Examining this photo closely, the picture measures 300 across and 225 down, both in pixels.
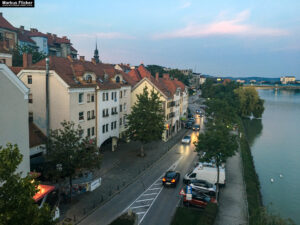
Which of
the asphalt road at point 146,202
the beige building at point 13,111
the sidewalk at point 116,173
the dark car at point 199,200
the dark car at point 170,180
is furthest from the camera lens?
the dark car at point 170,180

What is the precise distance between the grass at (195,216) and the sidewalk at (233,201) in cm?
125

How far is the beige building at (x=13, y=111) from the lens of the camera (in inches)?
746

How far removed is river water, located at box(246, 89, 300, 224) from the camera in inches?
1140

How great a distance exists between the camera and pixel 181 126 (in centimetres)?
6550

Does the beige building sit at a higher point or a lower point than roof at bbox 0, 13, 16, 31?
lower

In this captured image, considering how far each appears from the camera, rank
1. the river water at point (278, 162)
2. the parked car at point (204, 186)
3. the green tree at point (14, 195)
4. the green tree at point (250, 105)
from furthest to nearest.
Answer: the green tree at point (250, 105) → the river water at point (278, 162) → the parked car at point (204, 186) → the green tree at point (14, 195)

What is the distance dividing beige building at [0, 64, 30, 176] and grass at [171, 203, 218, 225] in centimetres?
1346

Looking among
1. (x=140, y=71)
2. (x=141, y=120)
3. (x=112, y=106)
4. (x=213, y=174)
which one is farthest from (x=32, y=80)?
(x=140, y=71)

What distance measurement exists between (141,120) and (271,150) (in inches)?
1142

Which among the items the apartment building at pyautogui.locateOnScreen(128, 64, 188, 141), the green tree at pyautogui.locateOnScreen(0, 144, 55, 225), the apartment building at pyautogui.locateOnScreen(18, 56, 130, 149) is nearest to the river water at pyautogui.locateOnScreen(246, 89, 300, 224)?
the apartment building at pyautogui.locateOnScreen(128, 64, 188, 141)

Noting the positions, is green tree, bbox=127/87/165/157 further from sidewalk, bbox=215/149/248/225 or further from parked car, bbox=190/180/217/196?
parked car, bbox=190/180/217/196

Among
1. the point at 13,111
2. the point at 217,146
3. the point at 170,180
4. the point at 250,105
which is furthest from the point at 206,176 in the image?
the point at 250,105

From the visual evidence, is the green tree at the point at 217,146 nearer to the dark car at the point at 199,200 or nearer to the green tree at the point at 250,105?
the dark car at the point at 199,200

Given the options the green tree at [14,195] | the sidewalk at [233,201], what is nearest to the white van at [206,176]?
the sidewalk at [233,201]
